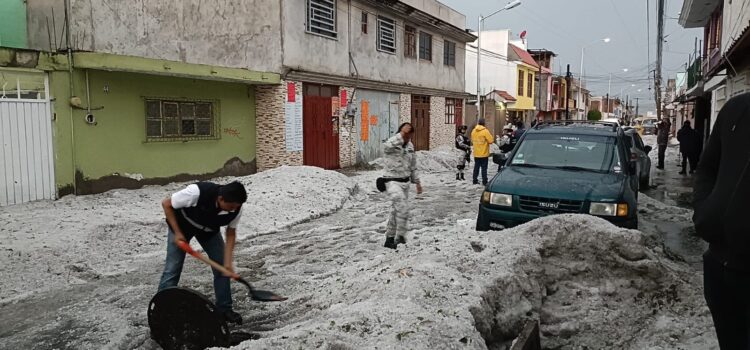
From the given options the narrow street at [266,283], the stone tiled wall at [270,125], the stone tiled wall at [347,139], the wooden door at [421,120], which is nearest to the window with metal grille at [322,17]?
the stone tiled wall at [347,139]

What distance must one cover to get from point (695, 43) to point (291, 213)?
101 ft

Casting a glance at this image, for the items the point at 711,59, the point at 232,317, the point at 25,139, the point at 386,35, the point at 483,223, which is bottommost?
the point at 232,317

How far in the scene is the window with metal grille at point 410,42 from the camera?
2306 cm

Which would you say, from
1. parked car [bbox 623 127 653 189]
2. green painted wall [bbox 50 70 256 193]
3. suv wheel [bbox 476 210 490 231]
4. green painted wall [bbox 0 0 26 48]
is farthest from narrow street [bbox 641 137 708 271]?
green painted wall [bbox 0 0 26 48]

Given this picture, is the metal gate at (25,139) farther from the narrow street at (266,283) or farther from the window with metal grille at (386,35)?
the window with metal grille at (386,35)

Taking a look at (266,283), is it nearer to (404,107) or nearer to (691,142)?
(691,142)

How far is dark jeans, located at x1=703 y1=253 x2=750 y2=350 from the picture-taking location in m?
2.54

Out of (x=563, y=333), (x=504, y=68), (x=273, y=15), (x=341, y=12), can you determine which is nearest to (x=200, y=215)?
(x=563, y=333)

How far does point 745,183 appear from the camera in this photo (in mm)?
2365

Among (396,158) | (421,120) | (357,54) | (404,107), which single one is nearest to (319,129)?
(357,54)

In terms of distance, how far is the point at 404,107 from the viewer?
2306 centimetres

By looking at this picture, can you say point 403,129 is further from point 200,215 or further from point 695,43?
point 695,43

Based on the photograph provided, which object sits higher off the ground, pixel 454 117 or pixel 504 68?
pixel 504 68

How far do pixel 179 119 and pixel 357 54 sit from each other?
8.02 metres
